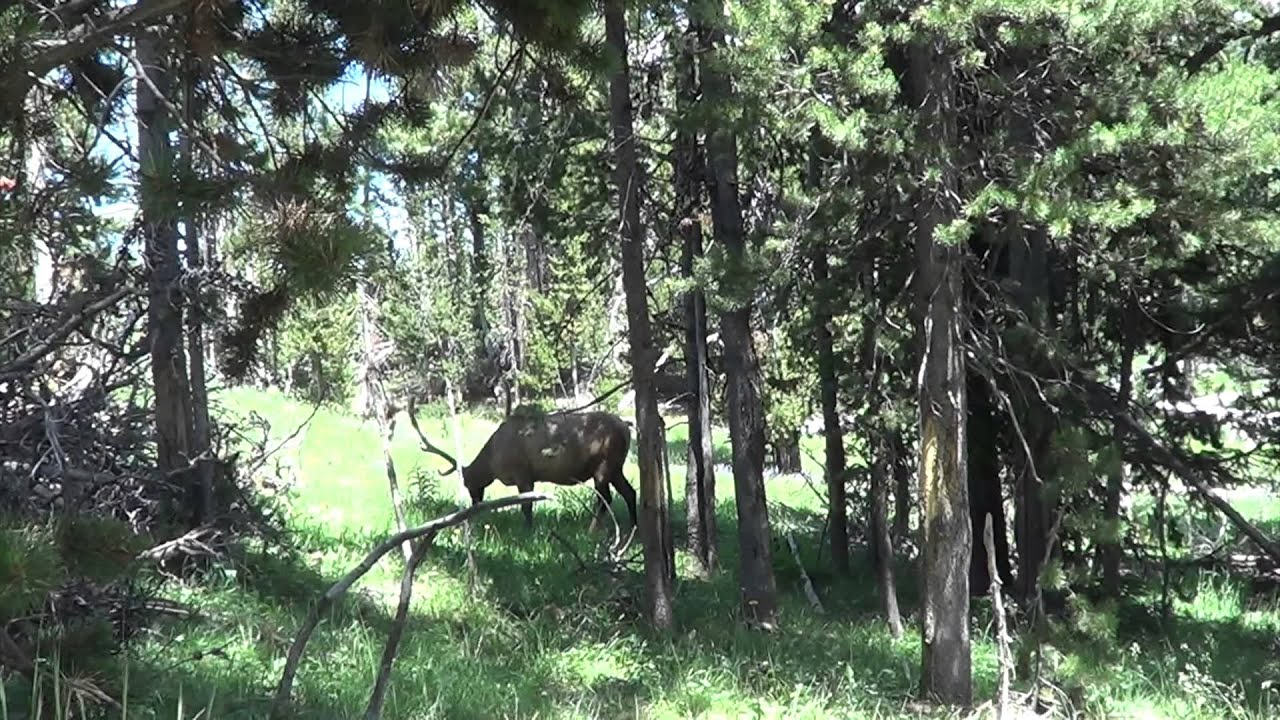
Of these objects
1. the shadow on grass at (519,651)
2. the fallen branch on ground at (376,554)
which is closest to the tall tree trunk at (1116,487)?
the shadow on grass at (519,651)

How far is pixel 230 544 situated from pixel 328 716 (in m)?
3.17

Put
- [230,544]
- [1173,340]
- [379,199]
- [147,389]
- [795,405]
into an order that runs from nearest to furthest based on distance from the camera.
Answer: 1. [379,199]
2. [230,544]
3. [147,389]
4. [1173,340]
5. [795,405]

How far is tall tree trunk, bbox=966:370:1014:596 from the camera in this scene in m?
12.3

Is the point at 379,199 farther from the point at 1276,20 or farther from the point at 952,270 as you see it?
the point at 1276,20

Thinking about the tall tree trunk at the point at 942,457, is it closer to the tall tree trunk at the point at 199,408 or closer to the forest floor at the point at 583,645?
the forest floor at the point at 583,645

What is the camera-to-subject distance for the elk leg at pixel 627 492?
1602 centimetres

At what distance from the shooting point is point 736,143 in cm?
1120

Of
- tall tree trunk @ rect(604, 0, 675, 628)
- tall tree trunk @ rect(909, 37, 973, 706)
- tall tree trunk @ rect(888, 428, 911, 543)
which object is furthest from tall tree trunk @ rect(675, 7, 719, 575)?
tall tree trunk @ rect(909, 37, 973, 706)

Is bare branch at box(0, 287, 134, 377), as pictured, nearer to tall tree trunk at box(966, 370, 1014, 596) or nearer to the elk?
tall tree trunk at box(966, 370, 1014, 596)

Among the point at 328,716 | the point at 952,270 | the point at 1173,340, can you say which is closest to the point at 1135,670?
the point at 1173,340

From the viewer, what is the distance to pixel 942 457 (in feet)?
27.4

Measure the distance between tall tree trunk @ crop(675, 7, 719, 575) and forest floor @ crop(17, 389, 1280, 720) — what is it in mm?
936

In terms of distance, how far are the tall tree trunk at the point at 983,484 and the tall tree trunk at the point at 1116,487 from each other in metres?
1.38

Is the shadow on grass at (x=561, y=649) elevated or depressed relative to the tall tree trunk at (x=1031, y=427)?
depressed
